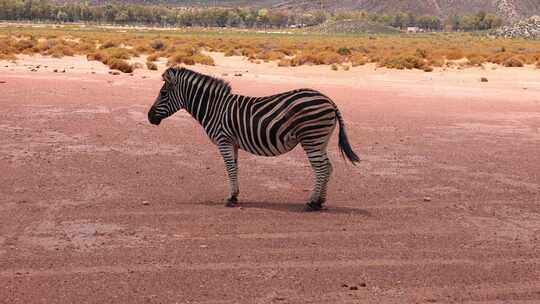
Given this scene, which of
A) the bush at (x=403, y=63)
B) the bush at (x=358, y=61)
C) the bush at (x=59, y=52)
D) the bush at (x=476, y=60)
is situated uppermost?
the bush at (x=403, y=63)

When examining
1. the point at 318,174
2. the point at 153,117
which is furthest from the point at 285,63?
the point at 318,174

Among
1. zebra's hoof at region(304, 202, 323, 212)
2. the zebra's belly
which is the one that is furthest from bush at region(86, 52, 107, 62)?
zebra's hoof at region(304, 202, 323, 212)

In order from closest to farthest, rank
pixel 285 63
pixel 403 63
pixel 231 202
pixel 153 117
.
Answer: pixel 231 202, pixel 153 117, pixel 403 63, pixel 285 63

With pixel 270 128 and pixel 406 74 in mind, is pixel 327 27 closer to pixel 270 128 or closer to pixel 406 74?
pixel 406 74

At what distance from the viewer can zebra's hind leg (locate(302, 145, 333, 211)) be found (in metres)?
10.6

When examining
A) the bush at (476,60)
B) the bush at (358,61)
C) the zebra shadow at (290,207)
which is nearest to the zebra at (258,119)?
the zebra shadow at (290,207)

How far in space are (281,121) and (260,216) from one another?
1.17 m

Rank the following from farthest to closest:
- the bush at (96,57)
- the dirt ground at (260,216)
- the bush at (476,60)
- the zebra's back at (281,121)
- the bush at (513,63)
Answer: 1. the bush at (476,60)
2. the bush at (513,63)
3. the bush at (96,57)
4. the zebra's back at (281,121)
5. the dirt ground at (260,216)

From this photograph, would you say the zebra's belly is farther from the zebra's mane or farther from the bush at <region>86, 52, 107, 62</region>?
the bush at <region>86, 52, 107, 62</region>

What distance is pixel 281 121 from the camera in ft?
34.7

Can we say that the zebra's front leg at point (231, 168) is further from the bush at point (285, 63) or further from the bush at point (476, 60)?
the bush at point (476, 60)

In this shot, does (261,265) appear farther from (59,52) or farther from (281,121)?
(59,52)

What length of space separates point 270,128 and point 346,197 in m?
1.93

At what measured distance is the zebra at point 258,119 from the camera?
10508 mm
